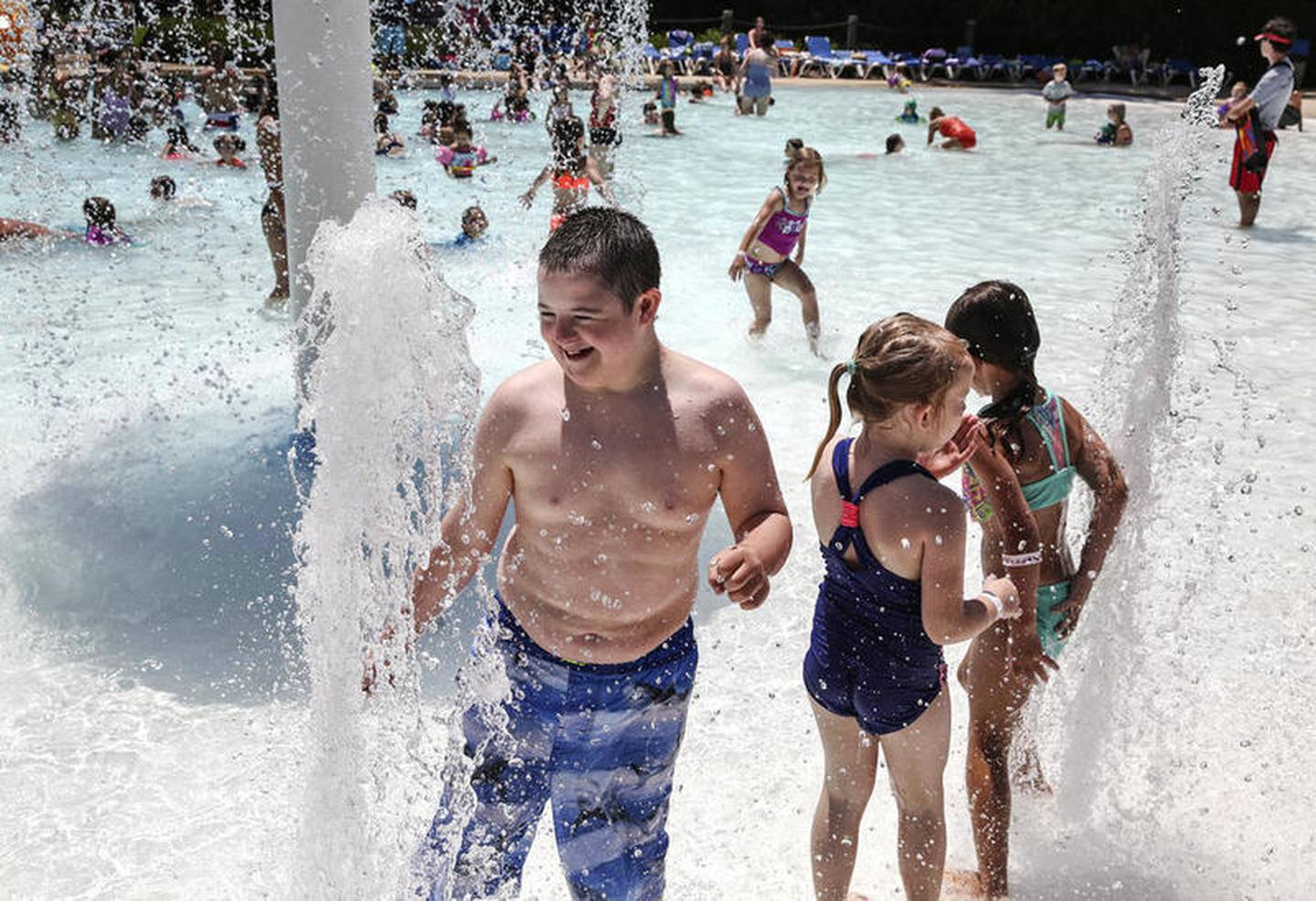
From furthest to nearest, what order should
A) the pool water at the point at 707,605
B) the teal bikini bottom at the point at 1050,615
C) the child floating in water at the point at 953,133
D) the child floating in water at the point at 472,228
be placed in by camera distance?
the child floating in water at the point at 953,133 < the child floating in water at the point at 472,228 < the pool water at the point at 707,605 < the teal bikini bottom at the point at 1050,615

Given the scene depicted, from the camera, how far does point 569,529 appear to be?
2201 millimetres

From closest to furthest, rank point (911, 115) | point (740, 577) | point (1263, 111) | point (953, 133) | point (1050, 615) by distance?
point (740, 577) → point (1050, 615) → point (1263, 111) → point (953, 133) → point (911, 115)

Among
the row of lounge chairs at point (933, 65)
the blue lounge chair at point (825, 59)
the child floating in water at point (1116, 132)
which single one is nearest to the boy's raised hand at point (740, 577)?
the child floating in water at point (1116, 132)

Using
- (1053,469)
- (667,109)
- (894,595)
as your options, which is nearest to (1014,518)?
(1053,469)

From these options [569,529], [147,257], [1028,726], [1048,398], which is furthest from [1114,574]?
[147,257]

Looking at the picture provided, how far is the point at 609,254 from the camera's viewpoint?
208cm

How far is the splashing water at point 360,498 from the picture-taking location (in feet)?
7.51

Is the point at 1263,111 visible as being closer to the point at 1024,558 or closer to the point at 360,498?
the point at 1024,558

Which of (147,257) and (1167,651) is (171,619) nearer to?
(1167,651)

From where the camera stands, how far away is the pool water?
314 cm

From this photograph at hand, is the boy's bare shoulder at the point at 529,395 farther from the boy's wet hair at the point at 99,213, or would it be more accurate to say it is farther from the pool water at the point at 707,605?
the boy's wet hair at the point at 99,213

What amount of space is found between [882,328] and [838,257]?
862 centimetres

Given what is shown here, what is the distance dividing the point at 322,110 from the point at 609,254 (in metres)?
3.31

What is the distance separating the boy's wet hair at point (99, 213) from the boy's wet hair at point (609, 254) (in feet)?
29.9
